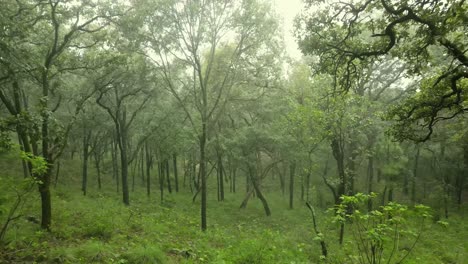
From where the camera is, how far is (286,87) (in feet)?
76.4

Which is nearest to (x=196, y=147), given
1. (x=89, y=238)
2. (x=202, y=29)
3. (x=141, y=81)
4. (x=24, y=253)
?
(x=141, y=81)

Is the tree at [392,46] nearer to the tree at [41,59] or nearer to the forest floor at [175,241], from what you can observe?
the forest floor at [175,241]

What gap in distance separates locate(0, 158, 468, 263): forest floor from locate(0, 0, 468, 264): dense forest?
9 centimetres

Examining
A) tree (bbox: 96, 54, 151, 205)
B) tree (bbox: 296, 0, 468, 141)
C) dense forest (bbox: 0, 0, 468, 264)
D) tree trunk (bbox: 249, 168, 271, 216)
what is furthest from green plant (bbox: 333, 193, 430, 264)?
tree (bbox: 96, 54, 151, 205)

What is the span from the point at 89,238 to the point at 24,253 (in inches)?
100

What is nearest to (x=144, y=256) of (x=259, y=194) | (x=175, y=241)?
(x=175, y=241)

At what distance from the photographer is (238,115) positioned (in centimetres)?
2845

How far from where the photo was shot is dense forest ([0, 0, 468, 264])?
8836mm

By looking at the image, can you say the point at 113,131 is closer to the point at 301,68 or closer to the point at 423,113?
the point at 301,68

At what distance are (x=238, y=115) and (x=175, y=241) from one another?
1680cm

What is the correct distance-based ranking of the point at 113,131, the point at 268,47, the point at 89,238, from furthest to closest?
the point at 113,131 → the point at 268,47 → the point at 89,238

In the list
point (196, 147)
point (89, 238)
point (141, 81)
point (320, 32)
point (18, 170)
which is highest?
point (141, 81)

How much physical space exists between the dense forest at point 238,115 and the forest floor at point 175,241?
9cm

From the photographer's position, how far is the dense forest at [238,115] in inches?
348
